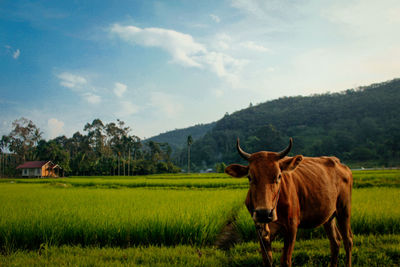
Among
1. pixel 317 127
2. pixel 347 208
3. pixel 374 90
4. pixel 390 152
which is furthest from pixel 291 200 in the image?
pixel 374 90

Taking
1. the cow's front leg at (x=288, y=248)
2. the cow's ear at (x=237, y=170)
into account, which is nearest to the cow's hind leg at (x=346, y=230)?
the cow's front leg at (x=288, y=248)

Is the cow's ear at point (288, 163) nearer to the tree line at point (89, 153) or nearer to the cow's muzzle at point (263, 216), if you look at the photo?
the cow's muzzle at point (263, 216)

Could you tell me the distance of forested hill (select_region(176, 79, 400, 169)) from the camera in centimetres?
7144

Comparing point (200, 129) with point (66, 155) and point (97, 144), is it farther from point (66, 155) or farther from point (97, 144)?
point (66, 155)

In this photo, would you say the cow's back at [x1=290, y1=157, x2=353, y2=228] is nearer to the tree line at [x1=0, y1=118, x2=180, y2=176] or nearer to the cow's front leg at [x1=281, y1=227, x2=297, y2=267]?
the cow's front leg at [x1=281, y1=227, x2=297, y2=267]

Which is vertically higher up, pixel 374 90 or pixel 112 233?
pixel 374 90

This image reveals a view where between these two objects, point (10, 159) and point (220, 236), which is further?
point (10, 159)

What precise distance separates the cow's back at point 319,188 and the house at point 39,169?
203 feet

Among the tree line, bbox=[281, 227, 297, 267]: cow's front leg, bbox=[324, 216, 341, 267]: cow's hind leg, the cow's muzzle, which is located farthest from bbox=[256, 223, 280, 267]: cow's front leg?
the tree line

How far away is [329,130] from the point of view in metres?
89.4

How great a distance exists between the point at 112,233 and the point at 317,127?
103381 mm

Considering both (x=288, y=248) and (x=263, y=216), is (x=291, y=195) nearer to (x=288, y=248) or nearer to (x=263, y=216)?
(x=288, y=248)

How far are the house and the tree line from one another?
1.60 metres

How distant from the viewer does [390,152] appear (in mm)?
62750
